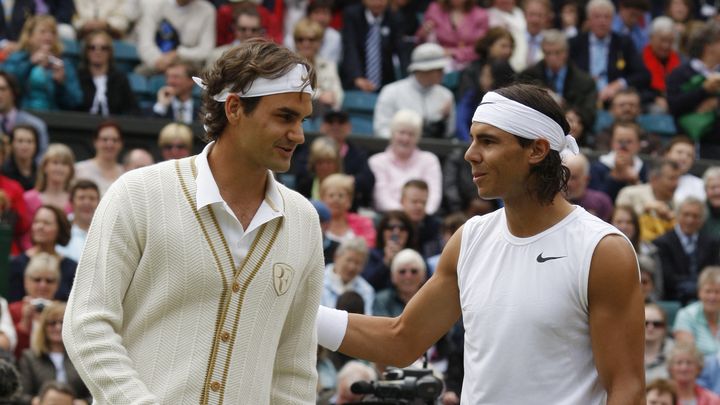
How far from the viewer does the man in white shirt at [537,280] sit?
15.7 feet

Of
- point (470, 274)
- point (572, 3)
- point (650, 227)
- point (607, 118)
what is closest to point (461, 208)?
point (650, 227)

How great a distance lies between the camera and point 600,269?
189 inches

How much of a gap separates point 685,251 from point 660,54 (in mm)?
4308

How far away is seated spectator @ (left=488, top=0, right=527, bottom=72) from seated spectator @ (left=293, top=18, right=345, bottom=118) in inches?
76.2

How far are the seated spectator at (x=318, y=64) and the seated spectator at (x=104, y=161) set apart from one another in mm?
2324

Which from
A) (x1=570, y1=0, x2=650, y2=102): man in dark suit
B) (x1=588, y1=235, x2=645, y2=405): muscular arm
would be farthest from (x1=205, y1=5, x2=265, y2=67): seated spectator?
(x1=588, y1=235, x2=645, y2=405): muscular arm

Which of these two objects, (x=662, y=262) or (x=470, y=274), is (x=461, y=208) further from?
(x=470, y=274)

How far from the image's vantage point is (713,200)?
13.2 meters

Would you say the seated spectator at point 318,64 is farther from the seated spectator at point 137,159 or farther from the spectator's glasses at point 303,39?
the seated spectator at point 137,159

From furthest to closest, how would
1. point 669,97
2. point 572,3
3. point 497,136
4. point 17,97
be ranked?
point 572,3 → point 669,97 → point 17,97 → point 497,136

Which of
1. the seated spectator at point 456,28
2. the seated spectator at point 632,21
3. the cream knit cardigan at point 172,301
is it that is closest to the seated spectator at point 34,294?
the cream knit cardigan at point 172,301

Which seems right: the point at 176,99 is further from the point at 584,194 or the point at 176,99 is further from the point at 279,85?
the point at 279,85

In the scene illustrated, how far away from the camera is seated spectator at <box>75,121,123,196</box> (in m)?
11.9

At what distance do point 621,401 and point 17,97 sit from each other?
27.4 feet
